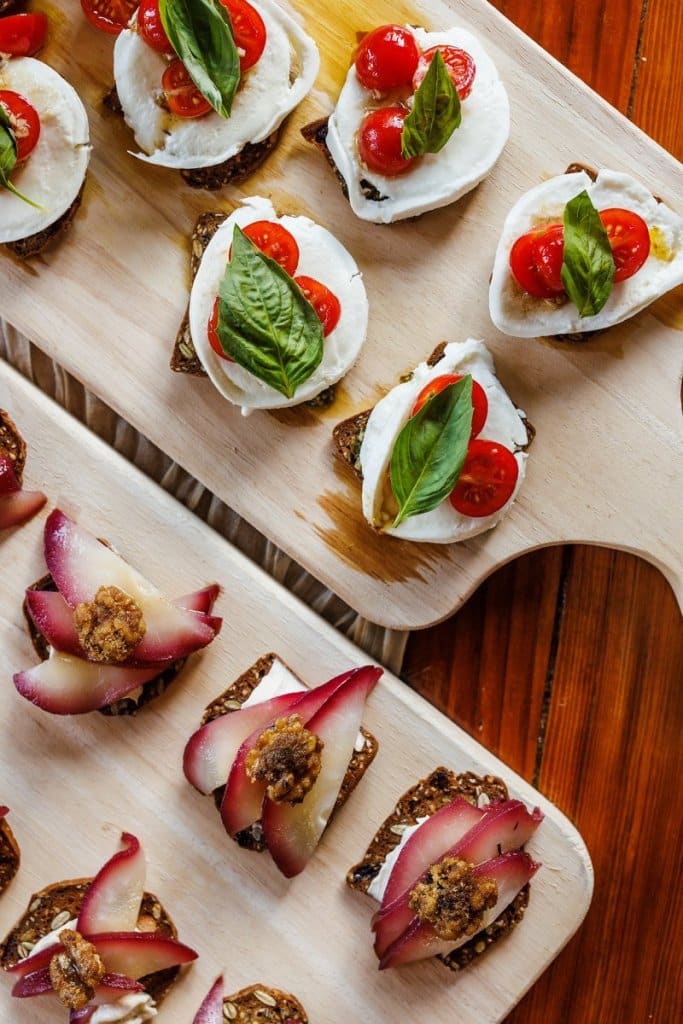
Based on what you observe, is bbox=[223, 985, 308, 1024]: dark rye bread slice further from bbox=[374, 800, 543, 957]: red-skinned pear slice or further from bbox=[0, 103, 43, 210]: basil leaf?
bbox=[0, 103, 43, 210]: basil leaf

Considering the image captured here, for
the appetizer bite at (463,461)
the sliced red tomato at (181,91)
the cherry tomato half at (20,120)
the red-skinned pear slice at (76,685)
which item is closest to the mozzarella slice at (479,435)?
the appetizer bite at (463,461)

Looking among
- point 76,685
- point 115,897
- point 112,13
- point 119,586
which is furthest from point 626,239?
point 115,897

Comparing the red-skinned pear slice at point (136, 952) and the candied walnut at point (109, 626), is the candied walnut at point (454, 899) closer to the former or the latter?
the red-skinned pear slice at point (136, 952)

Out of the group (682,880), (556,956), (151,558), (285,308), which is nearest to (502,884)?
(556,956)

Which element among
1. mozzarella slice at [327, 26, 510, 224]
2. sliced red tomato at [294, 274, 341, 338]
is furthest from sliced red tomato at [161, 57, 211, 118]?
sliced red tomato at [294, 274, 341, 338]

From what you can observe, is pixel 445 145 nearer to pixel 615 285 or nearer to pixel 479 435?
pixel 615 285

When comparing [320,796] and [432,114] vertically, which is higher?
[432,114]

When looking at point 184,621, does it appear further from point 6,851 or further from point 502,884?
point 502,884
